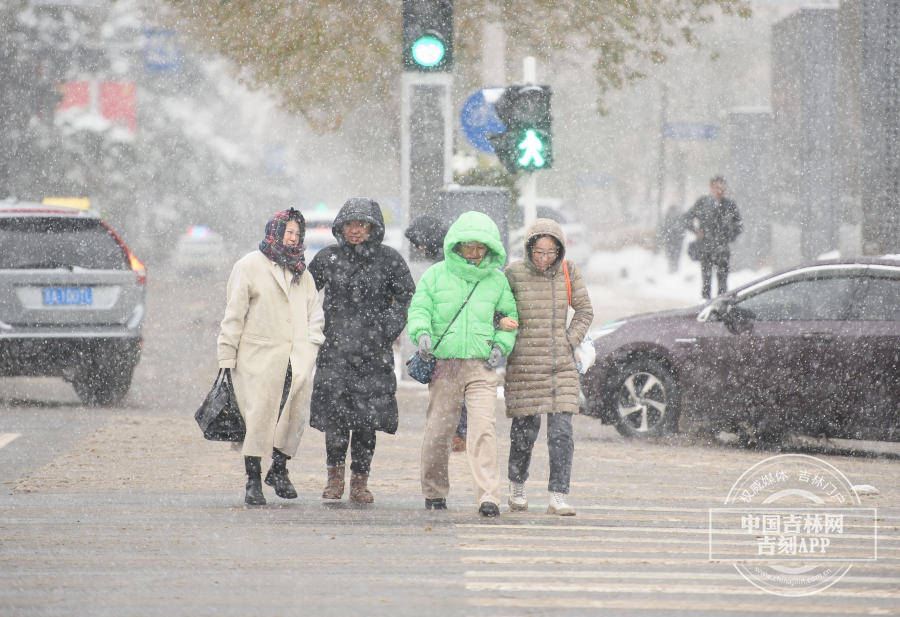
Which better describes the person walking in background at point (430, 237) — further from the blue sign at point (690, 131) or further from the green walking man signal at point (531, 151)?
the blue sign at point (690, 131)

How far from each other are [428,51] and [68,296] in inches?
154

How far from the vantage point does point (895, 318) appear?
11070 millimetres

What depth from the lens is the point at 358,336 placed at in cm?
836

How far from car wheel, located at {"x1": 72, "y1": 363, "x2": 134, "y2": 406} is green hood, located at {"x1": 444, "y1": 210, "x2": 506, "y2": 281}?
666 centimetres

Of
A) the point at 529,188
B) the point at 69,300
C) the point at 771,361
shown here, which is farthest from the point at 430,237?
the point at 69,300

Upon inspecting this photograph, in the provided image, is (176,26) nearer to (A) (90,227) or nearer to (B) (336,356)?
(A) (90,227)

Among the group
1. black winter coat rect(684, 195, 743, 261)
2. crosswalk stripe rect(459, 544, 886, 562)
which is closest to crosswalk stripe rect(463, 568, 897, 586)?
crosswalk stripe rect(459, 544, 886, 562)

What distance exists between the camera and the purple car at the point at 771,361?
434 inches

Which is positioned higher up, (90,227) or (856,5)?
(856,5)

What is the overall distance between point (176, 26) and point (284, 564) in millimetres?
20034

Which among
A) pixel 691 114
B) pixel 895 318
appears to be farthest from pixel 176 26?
pixel 691 114

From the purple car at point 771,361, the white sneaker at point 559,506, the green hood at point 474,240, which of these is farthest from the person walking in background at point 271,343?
the purple car at point 771,361

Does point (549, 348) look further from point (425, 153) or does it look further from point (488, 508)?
point (425, 153)

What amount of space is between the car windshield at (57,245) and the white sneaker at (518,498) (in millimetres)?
6648
